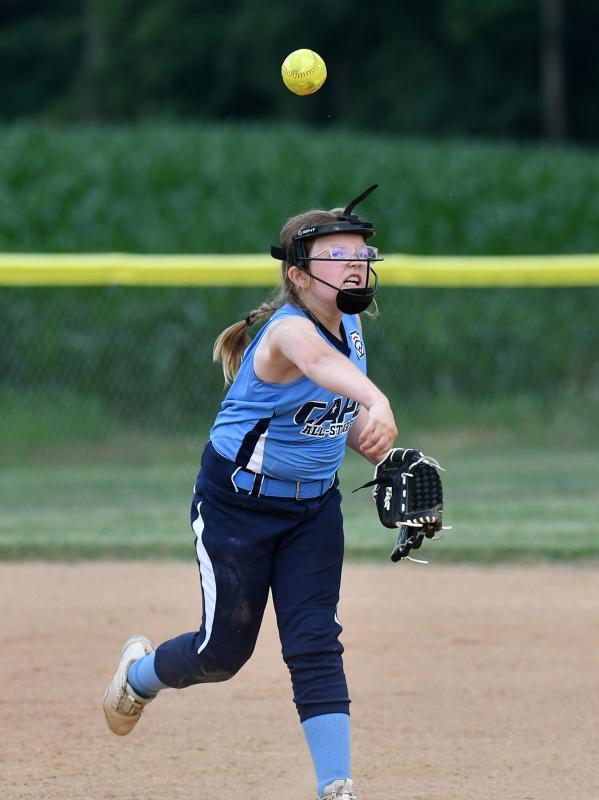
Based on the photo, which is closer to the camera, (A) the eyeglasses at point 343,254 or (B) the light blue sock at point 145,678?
(A) the eyeglasses at point 343,254

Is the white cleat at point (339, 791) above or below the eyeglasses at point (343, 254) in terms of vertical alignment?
below

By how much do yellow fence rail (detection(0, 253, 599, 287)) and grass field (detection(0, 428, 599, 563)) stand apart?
1641 millimetres

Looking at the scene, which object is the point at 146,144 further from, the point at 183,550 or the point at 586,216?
the point at 183,550

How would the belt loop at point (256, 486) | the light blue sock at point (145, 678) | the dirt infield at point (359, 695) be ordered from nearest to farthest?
the belt loop at point (256, 486)
the light blue sock at point (145, 678)
the dirt infield at point (359, 695)

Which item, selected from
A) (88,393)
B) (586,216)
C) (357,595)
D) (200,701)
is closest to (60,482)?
(88,393)

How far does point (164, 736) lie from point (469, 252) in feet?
47.4

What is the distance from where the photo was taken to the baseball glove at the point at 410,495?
12.7ft

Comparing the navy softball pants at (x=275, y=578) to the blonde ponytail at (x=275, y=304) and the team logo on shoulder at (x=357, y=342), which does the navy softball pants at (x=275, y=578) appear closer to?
the blonde ponytail at (x=275, y=304)

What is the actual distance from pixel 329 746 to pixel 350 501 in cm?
657

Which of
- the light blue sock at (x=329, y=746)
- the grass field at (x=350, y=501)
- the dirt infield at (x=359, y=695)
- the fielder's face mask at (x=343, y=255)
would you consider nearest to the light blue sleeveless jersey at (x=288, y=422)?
the fielder's face mask at (x=343, y=255)

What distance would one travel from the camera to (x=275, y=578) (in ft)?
13.3

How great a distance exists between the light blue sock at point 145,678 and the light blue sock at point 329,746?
72cm

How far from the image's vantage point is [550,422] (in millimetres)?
12688

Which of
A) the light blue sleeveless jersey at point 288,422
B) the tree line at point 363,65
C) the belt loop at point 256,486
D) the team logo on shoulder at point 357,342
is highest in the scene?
the tree line at point 363,65
